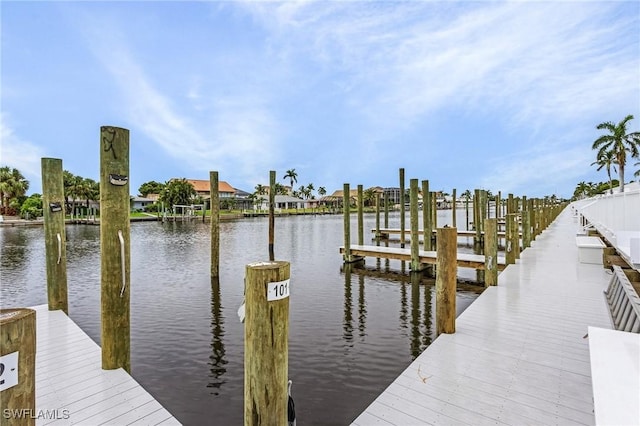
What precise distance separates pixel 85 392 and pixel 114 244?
5.67ft

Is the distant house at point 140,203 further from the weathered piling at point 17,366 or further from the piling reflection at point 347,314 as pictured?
the weathered piling at point 17,366

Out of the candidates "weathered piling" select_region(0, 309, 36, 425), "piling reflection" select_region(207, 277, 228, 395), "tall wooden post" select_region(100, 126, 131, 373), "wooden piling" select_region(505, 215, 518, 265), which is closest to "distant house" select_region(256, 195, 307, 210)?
"wooden piling" select_region(505, 215, 518, 265)

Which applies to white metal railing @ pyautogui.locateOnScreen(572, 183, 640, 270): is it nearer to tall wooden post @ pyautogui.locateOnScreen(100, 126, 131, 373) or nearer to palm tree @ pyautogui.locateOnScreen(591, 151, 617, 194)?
tall wooden post @ pyautogui.locateOnScreen(100, 126, 131, 373)

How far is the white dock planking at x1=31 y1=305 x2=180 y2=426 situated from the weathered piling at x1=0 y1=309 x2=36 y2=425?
1.72 metres

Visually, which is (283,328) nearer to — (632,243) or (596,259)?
(632,243)

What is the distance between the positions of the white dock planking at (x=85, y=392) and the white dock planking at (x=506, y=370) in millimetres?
2304

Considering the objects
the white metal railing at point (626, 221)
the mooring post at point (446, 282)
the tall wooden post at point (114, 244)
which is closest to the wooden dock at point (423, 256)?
the white metal railing at point (626, 221)

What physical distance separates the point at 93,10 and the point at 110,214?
41.8 feet

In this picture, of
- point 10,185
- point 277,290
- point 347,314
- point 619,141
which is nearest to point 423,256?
point 347,314

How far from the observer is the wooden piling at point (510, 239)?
11.8 metres

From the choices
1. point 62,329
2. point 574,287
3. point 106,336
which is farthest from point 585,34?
point 62,329

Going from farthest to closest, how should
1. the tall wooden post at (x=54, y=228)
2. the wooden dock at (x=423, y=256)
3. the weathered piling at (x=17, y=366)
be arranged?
the wooden dock at (x=423, y=256)
the tall wooden post at (x=54, y=228)
the weathered piling at (x=17, y=366)

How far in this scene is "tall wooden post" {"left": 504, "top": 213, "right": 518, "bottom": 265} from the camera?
11.8m

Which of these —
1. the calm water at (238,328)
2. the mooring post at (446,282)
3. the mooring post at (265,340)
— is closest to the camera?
the mooring post at (265,340)
